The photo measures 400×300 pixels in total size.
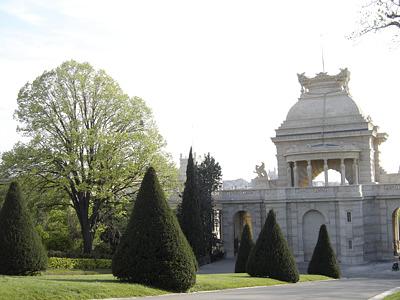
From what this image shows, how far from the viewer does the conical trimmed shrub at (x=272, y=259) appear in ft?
100

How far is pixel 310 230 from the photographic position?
50969mm

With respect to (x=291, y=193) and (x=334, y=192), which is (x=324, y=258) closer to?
(x=334, y=192)

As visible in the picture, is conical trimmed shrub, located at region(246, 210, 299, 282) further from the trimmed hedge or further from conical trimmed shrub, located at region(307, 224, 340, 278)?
the trimmed hedge

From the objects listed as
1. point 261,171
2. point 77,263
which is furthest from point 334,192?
point 77,263

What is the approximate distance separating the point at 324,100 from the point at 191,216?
24243 mm

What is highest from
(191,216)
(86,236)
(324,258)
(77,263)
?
(191,216)

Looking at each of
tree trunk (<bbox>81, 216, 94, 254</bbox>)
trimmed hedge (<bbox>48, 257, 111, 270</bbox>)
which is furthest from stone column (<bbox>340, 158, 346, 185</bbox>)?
tree trunk (<bbox>81, 216, 94, 254</bbox>)

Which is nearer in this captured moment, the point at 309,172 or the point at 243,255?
the point at 243,255

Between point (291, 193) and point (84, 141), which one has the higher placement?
point (84, 141)

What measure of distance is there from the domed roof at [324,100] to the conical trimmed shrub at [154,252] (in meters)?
41.2

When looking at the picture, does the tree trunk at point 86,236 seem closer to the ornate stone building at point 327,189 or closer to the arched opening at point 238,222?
the ornate stone building at point 327,189

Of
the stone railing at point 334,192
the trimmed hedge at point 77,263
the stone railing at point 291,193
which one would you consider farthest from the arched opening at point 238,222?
the trimmed hedge at point 77,263

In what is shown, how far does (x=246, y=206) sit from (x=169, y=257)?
34.2 m

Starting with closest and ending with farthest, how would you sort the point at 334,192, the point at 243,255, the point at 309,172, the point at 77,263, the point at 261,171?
the point at 243,255, the point at 77,263, the point at 334,192, the point at 309,172, the point at 261,171
